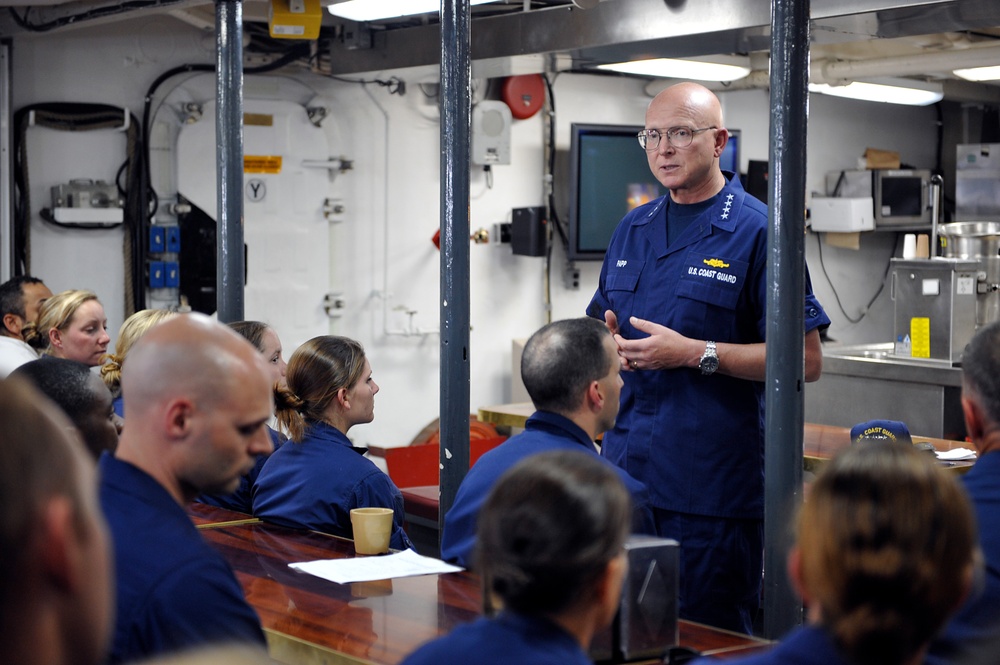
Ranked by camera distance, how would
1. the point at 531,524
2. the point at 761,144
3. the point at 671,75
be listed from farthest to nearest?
the point at 761,144 < the point at 671,75 < the point at 531,524

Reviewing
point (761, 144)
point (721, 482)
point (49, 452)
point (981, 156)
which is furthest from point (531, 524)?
point (981, 156)

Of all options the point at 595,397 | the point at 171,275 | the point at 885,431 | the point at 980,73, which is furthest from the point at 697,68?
the point at 595,397

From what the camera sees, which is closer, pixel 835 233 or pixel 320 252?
pixel 320 252

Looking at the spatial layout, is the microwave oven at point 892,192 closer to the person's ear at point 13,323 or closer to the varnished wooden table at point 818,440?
the varnished wooden table at point 818,440

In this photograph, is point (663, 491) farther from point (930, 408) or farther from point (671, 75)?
point (671, 75)

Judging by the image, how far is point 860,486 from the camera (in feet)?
4.61

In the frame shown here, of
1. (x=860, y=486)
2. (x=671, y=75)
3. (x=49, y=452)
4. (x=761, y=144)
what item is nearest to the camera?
(x=49, y=452)

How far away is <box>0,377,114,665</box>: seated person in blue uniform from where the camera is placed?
0.95 metres

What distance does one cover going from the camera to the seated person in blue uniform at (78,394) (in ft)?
Answer: 8.48

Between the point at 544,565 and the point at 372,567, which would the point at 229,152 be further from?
the point at 544,565

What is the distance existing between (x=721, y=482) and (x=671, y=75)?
441cm

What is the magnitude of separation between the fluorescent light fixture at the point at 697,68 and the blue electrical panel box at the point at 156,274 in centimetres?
264

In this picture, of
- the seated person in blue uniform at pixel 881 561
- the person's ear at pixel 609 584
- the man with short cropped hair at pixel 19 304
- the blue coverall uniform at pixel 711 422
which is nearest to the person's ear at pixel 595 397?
the blue coverall uniform at pixel 711 422

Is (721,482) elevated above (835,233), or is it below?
below
